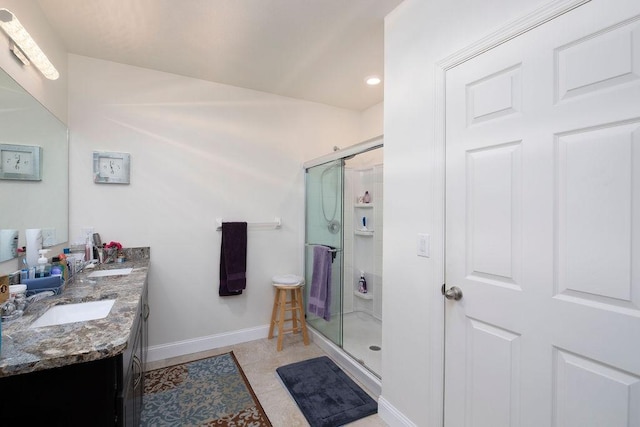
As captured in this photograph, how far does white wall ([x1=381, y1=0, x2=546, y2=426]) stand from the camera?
1.44 metres

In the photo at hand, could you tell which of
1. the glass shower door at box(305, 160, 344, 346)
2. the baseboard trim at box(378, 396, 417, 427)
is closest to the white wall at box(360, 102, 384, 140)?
the glass shower door at box(305, 160, 344, 346)

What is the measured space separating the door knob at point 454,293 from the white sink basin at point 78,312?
5.17ft

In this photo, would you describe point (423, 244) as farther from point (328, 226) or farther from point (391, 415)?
point (328, 226)

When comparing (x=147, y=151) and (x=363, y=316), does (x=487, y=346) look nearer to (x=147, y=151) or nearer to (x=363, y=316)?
(x=363, y=316)

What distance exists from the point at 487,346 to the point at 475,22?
4.71ft

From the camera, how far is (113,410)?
0.96 m

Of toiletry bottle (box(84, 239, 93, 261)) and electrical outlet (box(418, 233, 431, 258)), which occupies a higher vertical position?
electrical outlet (box(418, 233, 431, 258))

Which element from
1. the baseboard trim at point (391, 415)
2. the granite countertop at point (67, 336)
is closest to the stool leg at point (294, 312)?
the baseboard trim at point (391, 415)

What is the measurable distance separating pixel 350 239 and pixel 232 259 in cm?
118

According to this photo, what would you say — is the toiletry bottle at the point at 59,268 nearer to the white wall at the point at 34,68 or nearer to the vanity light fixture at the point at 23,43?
the white wall at the point at 34,68

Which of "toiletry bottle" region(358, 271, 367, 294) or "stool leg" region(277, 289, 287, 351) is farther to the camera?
"toiletry bottle" region(358, 271, 367, 294)

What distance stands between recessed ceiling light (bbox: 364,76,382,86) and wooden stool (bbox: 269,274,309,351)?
1.98m

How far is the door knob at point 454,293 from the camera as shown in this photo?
1.37 m

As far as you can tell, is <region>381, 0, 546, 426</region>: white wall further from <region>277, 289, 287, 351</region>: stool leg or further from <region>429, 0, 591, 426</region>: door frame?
<region>277, 289, 287, 351</region>: stool leg
